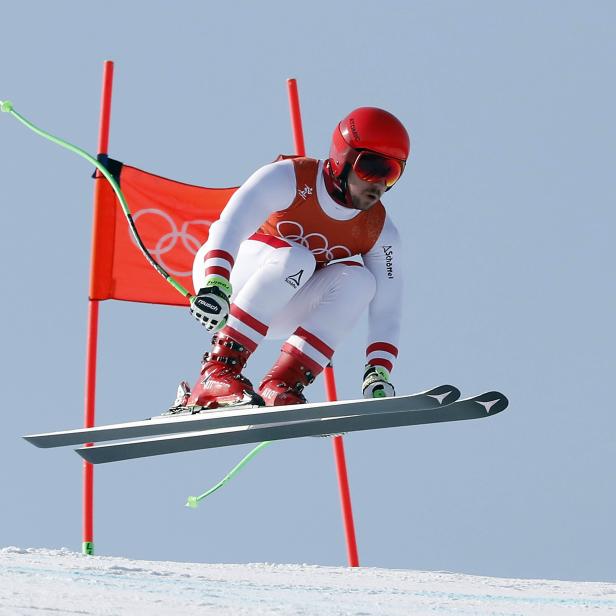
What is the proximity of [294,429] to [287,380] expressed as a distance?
0.50 meters

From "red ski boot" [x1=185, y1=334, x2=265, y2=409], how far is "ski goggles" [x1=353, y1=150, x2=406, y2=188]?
0.89 m

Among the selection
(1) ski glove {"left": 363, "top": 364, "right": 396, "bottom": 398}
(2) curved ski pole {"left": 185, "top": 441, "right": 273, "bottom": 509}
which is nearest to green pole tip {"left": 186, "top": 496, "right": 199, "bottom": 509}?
(2) curved ski pole {"left": 185, "top": 441, "right": 273, "bottom": 509}

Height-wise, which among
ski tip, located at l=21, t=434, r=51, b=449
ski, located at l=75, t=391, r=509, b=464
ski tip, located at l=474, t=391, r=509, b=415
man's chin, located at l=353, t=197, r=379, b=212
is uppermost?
man's chin, located at l=353, t=197, r=379, b=212

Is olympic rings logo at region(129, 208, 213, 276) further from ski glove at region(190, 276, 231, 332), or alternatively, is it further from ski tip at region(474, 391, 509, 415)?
ski tip at region(474, 391, 509, 415)

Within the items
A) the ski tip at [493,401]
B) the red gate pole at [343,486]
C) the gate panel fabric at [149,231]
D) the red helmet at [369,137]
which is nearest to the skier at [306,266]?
the red helmet at [369,137]

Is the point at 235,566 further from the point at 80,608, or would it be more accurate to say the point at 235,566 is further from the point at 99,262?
the point at 99,262

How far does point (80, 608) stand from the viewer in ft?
11.3

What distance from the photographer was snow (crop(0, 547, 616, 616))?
3.60m

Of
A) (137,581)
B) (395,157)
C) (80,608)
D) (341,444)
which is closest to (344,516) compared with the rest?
(341,444)

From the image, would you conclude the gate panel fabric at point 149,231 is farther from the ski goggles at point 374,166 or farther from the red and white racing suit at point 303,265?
the ski goggles at point 374,166

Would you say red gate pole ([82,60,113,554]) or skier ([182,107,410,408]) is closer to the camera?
skier ([182,107,410,408])

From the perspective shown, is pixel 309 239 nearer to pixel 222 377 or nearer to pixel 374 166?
pixel 374 166

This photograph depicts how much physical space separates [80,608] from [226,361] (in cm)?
219

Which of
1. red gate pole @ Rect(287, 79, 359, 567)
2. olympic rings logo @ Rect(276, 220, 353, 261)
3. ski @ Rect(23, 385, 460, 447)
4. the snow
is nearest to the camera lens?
the snow
